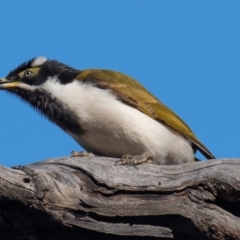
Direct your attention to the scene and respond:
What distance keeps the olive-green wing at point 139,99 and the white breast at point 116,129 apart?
8 cm

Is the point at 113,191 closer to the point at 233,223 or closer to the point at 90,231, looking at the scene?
the point at 90,231

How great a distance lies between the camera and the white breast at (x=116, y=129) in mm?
6227

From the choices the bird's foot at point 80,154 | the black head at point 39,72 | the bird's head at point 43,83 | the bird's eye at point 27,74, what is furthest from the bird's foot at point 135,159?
the bird's eye at point 27,74

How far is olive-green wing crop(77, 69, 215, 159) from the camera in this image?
6.60 metres

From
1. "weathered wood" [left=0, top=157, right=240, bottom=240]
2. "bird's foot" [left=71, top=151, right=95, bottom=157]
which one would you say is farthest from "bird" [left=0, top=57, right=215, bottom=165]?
"weathered wood" [left=0, top=157, right=240, bottom=240]

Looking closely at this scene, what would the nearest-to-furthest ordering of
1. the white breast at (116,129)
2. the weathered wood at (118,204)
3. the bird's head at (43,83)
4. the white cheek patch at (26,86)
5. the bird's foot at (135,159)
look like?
the weathered wood at (118,204), the bird's foot at (135,159), the white breast at (116,129), the bird's head at (43,83), the white cheek patch at (26,86)

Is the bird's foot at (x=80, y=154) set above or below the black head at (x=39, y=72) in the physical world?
below

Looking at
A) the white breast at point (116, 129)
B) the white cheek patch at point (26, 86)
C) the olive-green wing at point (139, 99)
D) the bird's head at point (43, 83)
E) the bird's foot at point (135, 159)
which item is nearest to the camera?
the bird's foot at point (135, 159)

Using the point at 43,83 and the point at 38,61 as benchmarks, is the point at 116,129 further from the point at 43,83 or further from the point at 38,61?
the point at 38,61

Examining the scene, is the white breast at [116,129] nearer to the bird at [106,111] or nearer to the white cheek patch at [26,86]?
the bird at [106,111]

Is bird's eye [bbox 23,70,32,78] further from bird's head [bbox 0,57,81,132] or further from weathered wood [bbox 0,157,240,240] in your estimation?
weathered wood [bbox 0,157,240,240]

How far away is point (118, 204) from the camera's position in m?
4.87

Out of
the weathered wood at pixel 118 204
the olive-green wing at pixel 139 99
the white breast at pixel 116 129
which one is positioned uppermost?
the olive-green wing at pixel 139 99

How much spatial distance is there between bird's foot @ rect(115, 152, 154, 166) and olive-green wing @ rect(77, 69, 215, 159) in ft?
1.87
